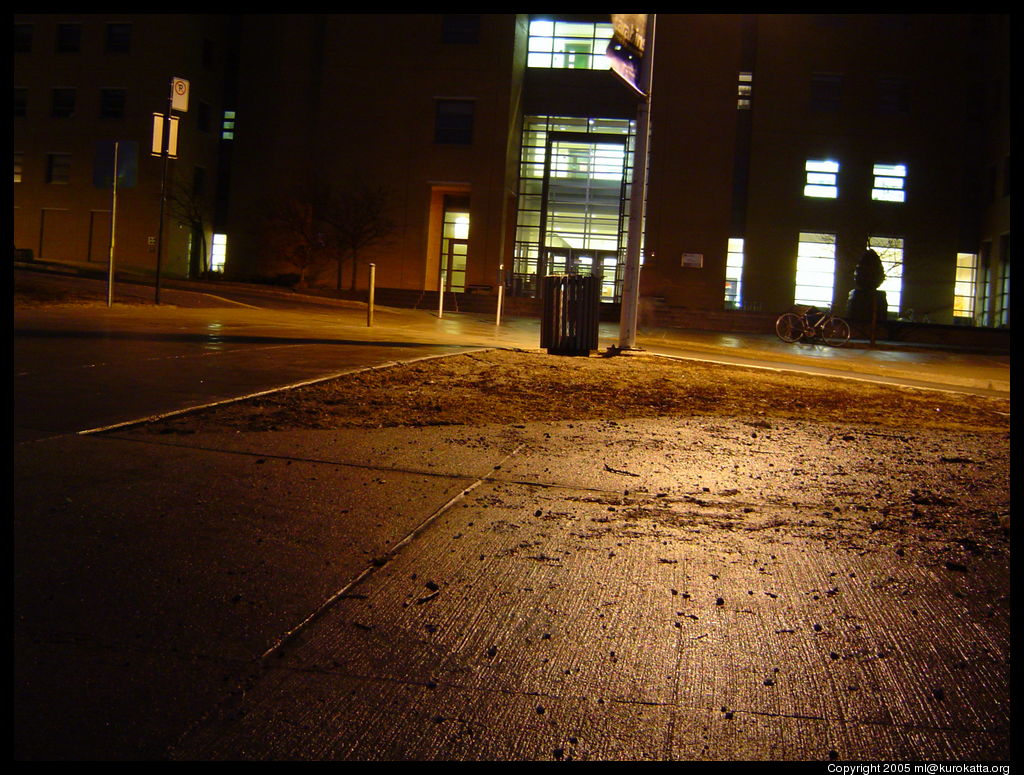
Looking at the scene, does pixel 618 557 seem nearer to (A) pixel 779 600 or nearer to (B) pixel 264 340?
(A) pixel 779 600

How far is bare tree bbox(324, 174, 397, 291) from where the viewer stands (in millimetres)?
41772

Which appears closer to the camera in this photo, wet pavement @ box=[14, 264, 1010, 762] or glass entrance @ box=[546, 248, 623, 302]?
wet pavement @ box=[14, 264, 1010, 762]

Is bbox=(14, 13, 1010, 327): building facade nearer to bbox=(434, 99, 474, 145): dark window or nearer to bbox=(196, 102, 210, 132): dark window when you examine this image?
bbox=(434, 99, 474, 145): dark window

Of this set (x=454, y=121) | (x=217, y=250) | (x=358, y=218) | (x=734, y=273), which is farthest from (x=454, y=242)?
(x=217, y=250)

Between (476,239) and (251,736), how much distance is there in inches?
1625

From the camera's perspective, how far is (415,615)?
12.7ft

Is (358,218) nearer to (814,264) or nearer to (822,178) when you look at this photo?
(814,264)

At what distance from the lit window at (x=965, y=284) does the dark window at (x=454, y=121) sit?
22884 mm

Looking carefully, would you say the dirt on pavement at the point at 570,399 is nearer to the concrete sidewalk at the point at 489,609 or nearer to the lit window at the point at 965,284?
the concrete sidewalk at the point at 489,609

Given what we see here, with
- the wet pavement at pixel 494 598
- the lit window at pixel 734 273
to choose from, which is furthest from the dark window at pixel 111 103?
the wet pavement at pixel 494 598

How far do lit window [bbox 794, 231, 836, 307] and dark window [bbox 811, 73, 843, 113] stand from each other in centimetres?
567

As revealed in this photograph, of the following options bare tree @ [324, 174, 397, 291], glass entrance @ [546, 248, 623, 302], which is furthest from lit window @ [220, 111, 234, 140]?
glass entrance @ [546, 248, 623, 302]

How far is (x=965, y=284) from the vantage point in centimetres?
4375

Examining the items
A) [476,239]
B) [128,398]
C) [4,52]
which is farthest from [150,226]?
[4,52]
